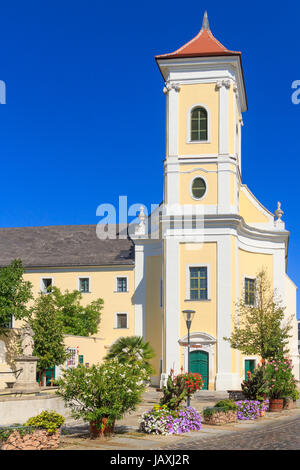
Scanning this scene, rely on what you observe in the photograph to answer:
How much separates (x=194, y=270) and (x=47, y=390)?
48.5 feet

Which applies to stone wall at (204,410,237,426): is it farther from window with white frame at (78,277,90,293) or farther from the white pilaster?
window with white frame at (78,277,90,293)

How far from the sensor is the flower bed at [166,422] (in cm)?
1877

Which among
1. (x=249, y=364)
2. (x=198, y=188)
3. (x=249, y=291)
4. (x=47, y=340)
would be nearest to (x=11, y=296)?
(x=47, y=340)

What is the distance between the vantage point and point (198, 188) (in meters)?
41.8

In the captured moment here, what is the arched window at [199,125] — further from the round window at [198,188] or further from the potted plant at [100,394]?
the potted plant at [100,394]

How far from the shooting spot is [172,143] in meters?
42.2

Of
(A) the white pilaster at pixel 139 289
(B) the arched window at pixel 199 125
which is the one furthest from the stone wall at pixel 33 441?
(A) the white pilaster at pixel 139 289

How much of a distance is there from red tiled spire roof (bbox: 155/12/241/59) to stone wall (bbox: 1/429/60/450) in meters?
31.3

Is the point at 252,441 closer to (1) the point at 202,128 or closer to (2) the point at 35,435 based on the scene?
(2) the point at 35,435

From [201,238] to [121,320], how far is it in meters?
11.5

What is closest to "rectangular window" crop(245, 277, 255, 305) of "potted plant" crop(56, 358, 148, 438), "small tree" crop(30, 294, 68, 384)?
"small tree" crop(30, 294, 68, 384)

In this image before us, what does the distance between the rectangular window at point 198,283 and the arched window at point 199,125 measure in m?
8.77

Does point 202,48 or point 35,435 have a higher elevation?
point 202,48
